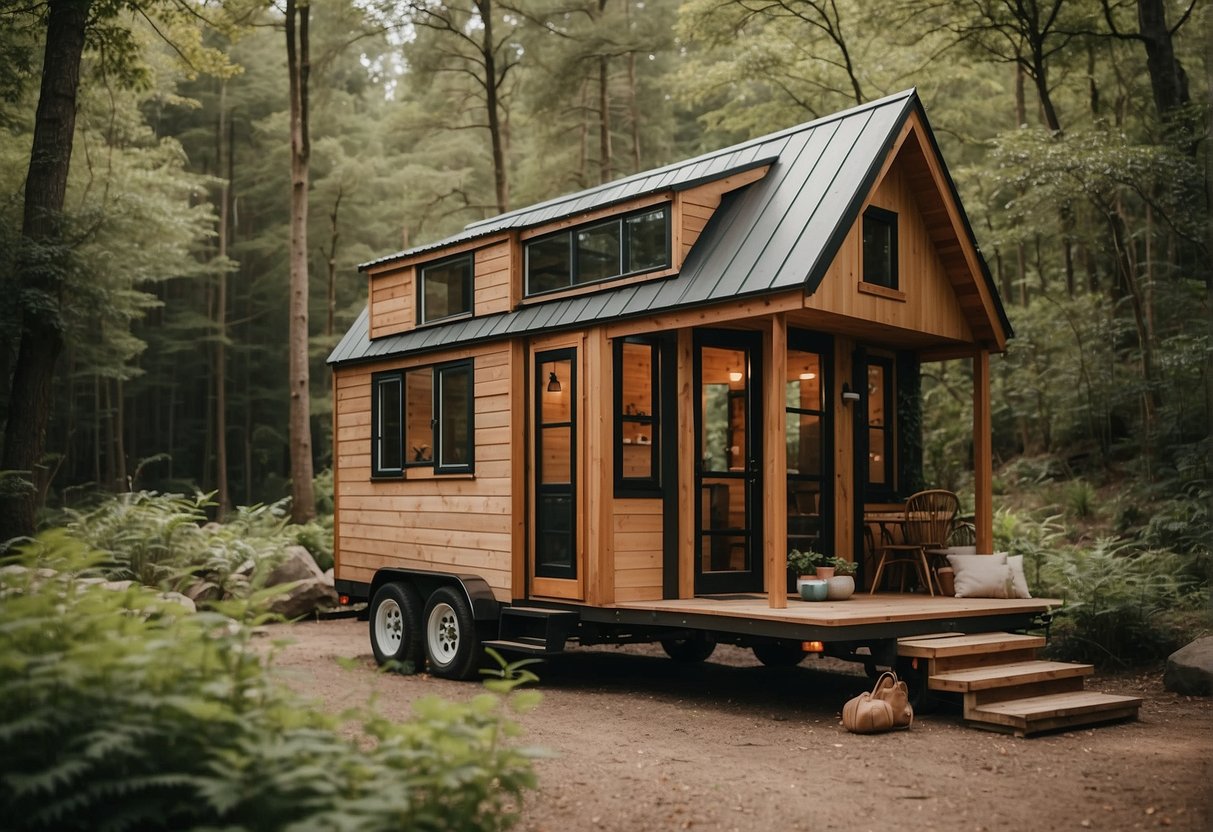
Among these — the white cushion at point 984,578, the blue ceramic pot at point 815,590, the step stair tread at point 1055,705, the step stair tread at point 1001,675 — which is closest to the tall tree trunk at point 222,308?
the blue ceramic pot at point 815,590

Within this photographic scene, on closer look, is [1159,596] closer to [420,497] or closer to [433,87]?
[420,497]

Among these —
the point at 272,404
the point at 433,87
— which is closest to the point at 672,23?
the point at 433,87

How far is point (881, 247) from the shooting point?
9.55 metres

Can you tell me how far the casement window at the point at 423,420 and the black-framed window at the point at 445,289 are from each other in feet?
1.96

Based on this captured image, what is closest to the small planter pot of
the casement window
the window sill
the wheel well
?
the window sill

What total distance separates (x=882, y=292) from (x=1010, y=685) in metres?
3.41

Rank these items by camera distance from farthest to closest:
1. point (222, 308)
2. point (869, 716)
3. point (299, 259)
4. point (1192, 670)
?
point (222, 308) < point (299, 259) < point (1192, 670) < point (869, 716)

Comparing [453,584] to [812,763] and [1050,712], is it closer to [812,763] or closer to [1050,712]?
[812,763]

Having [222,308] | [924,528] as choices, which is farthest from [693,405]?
[222,308]

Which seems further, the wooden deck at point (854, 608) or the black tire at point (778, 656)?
the black tire at point (778, 656)

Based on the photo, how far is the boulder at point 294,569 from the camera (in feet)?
48.2

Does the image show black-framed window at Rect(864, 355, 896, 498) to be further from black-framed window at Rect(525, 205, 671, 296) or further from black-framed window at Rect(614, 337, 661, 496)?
black-framed window at Rect(525, 205, 671, 296)

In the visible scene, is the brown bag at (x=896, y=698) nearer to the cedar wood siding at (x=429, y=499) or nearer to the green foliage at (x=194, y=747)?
the cedar wood siding at (x=429, y=499)

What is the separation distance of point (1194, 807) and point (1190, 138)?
34.9 ft
